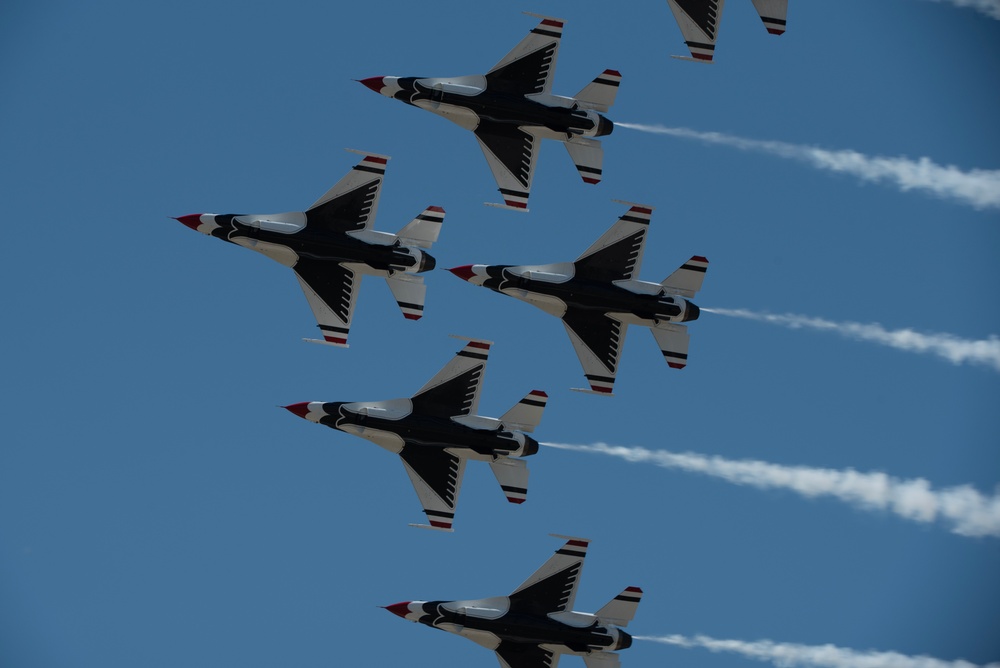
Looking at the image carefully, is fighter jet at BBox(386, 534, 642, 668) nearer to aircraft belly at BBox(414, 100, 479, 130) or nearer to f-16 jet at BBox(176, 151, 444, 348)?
f-16 jet at BBox(176, 151, 444, 348)

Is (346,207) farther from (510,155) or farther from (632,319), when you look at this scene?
(632,319)

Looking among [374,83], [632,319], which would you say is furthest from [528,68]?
[632,319]

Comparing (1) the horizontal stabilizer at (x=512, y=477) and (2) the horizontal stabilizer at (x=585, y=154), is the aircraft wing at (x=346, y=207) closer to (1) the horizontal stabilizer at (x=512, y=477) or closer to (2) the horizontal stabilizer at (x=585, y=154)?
(2) the horizontal stabilizer at (x=585, y=154)

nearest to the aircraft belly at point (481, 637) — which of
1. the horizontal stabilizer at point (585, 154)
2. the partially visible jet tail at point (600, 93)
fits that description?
the horizontal stabilizer at point (585, 154)

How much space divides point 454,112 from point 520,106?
10.5ft

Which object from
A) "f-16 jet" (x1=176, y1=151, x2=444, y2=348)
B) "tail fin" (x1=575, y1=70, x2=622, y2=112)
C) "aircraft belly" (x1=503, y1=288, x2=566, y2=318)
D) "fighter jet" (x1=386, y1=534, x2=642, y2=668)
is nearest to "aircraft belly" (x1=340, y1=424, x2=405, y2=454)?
"f-16 jet" (x1=176, y1=151, x2=444, y2=348)

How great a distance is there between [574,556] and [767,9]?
27.2 m

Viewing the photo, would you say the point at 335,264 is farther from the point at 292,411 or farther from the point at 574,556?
the point at 574,556

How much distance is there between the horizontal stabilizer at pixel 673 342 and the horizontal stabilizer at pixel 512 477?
8380mm

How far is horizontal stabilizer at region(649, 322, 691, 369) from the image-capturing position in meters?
114

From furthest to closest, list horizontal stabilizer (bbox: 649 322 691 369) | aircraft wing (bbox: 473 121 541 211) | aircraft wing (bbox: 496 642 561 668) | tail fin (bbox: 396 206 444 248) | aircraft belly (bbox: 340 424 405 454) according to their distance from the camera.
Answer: aircraft wing (bbox: 473 121 541 211) < horizontal stabilizer (bbox: 649 322 691 369) < aircraft belly (bbox: 340 424 405 454) < tail fin (bbox: 396 206 444 248) < aircraft wing (bbox: 496 642 561 668)

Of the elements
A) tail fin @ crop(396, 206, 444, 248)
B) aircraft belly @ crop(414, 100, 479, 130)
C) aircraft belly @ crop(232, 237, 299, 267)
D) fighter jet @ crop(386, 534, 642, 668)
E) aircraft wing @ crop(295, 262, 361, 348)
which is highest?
aircraft belly @ crop(414, 100, 479, 130)

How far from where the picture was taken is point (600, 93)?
375ft

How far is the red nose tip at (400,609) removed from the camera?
114250 mm
